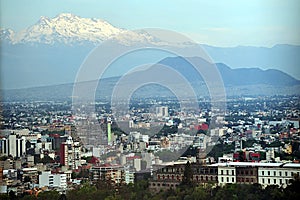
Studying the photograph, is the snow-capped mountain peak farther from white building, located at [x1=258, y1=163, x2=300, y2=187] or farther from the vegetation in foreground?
white building, located at [x1=258, y1=163, x2=300, y2=187]

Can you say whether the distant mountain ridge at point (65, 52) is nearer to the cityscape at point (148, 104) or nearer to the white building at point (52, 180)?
the cityscape at point (148, 104)

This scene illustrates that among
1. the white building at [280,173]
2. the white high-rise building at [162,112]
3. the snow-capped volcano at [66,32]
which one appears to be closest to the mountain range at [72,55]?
the snow-capped volcano at [66,32]

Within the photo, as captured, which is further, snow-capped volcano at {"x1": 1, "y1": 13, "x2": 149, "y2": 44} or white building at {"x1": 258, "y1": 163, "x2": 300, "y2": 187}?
snow-capped volcano at {"x1": 1, "y1": 13, "x2": 149, "y2": 44}

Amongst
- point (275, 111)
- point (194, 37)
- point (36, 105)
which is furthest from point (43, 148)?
point (275, 111)

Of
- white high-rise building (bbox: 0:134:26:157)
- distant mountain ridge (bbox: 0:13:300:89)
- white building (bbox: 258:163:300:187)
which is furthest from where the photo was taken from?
white high-rise building (bbox: 0:134:26:157)

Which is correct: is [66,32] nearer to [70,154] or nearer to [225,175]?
[70,154]

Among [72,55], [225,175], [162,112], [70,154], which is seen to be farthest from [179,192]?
[72,55]

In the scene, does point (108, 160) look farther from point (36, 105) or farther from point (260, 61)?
point (260, 61)

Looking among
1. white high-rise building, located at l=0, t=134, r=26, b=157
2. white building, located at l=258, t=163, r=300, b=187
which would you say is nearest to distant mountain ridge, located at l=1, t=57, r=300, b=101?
white high-rise building, located at l=0, t=134, r=26, b=157
